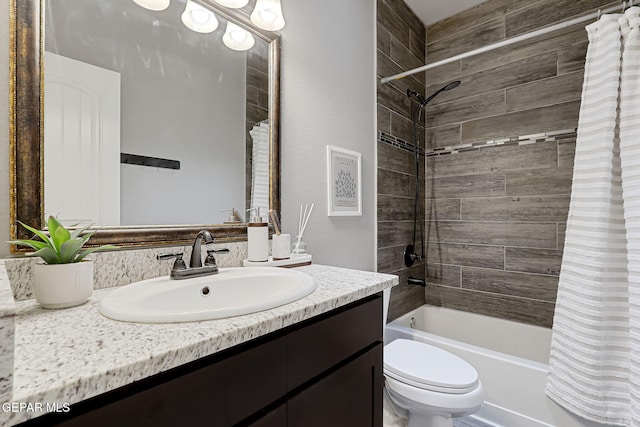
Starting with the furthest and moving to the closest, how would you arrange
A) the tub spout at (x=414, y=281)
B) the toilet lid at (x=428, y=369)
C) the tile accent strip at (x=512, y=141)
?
the tub spout at (x=414, y=281) < the tile accent strip at (x=512, y=141) < the toilet lid at (x=428, y=369)

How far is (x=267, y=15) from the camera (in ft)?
4.27

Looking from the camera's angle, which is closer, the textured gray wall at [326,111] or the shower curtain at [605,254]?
the shower curtain at [605,254]

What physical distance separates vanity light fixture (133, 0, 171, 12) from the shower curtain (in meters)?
1.93

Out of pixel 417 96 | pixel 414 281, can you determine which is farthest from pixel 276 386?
pixel 417 96

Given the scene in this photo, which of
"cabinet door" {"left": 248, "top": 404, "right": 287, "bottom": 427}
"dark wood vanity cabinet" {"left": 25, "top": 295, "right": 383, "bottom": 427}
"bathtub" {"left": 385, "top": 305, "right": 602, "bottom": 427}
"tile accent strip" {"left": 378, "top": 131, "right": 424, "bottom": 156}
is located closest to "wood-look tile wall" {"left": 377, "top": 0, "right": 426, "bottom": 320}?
"tile accent strip" {"left": 378, "top": 131, "right": 424, "bottom": 156}

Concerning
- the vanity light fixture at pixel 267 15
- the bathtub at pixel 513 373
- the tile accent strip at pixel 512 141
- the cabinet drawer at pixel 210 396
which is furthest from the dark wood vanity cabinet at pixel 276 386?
the tile accent strip at pixel 512 141

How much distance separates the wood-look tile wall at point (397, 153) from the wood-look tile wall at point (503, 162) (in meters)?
0.22

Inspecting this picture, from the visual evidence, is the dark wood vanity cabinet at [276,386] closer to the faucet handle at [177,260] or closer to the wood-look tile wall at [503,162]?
the faucet handle at [177,260]

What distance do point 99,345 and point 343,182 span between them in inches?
54.4

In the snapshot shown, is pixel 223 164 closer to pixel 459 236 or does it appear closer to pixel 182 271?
pixel 182 271

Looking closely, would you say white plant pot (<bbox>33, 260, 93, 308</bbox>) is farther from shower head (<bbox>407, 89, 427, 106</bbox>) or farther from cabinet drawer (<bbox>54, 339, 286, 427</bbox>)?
shower head (<bbox>407, 89, 427, 106</bbox>)

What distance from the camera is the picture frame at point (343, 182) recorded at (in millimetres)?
1669

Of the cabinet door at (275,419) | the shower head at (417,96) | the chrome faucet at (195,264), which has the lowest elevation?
the cabinet door at (275,419)

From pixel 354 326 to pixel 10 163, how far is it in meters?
0.98
